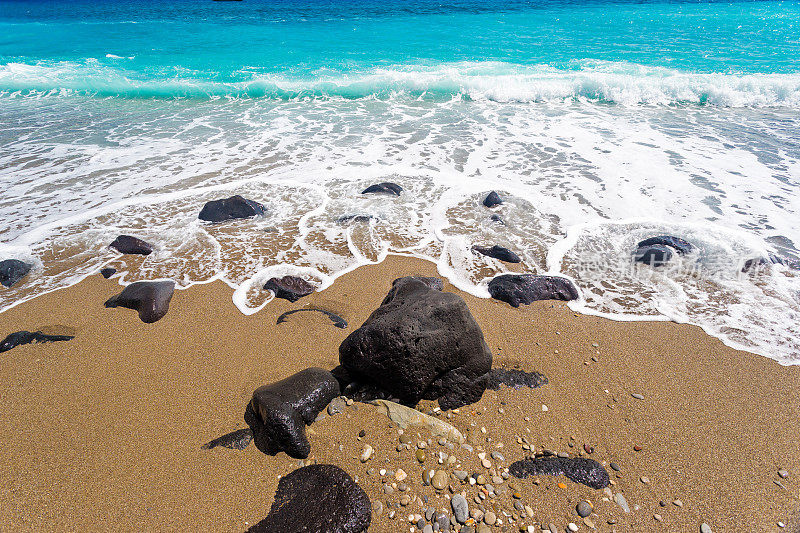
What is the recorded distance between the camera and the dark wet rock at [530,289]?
14.0 feet

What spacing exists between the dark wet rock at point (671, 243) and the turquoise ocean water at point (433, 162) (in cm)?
18

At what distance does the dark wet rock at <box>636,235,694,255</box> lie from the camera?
16.1 feet

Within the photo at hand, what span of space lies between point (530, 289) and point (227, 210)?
446 cm

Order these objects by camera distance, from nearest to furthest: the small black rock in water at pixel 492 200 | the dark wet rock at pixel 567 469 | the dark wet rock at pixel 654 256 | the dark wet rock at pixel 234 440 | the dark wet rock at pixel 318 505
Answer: the dark wet rock at pixel 318 505 → the dark wet rock at pixel 567 469 → the dark wet rock at pixel 234 440 → the dark wet rock at pixel 654 256 → the small black rock in water at pixel 492 200

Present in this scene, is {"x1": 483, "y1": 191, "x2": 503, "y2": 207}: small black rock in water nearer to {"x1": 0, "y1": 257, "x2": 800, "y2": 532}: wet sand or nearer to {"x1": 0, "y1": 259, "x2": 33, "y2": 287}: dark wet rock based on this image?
{"x1": 0, "y1": 257, "x2": 800, "y2": 532}: wet sand

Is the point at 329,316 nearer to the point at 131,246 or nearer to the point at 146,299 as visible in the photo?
the point at 146,299

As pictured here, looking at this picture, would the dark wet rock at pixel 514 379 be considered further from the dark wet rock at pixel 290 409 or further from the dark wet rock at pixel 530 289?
the dark wet rock at pixel 290 409

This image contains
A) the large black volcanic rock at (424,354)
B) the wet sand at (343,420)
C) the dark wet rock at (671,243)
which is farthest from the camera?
the dark wet rock at (671,243)

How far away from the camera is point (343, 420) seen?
2906 mm

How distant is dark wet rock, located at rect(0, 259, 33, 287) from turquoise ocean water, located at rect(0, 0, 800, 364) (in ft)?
0.44

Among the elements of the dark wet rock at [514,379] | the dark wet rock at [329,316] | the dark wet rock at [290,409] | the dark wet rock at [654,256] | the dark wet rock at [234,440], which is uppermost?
the dark wet rock at [290,409]

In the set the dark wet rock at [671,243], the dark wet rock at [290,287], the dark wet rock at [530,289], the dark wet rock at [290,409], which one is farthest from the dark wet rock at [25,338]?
the dark wet rock at [671,243]

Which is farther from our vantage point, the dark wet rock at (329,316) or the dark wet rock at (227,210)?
the dark wet rock at (227,210)

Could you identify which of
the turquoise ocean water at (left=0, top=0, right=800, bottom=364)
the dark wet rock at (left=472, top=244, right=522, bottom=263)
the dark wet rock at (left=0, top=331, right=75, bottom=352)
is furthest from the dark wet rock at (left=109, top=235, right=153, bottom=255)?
the dark wet rock at (left=472, top=244, right=522, bottom=263)
